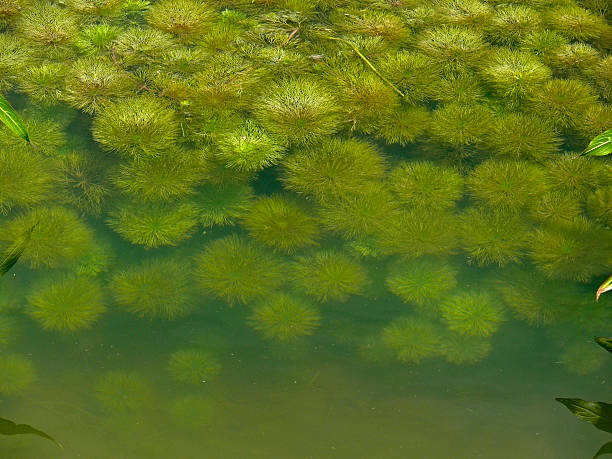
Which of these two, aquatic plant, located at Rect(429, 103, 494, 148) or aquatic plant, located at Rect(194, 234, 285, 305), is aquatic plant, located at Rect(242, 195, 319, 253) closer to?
aquatic plant, located at Rect(194, 234, 285, 305)

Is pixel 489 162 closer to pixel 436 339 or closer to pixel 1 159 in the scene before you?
pixel 436 339

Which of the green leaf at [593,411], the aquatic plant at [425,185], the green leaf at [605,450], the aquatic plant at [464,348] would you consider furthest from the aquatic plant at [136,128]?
the green leaf at [605,450]

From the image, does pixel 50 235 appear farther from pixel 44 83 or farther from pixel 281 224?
pixel 44 83

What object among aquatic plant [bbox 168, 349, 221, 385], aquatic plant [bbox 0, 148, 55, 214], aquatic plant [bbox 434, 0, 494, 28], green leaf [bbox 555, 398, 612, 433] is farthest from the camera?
aquatic plant [bbox 434, 0, 494, 28]

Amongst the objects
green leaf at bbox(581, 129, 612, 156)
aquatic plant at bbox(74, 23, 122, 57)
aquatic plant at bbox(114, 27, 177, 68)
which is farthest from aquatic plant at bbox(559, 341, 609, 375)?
aquatic plant at bbox(74, 23, 122, 57)

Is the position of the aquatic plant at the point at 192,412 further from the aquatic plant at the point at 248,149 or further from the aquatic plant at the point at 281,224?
the aquatic plant at the point at 248,149

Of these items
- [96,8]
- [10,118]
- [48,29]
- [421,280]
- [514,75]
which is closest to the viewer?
[10,118]

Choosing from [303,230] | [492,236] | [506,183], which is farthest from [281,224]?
[506,183]
